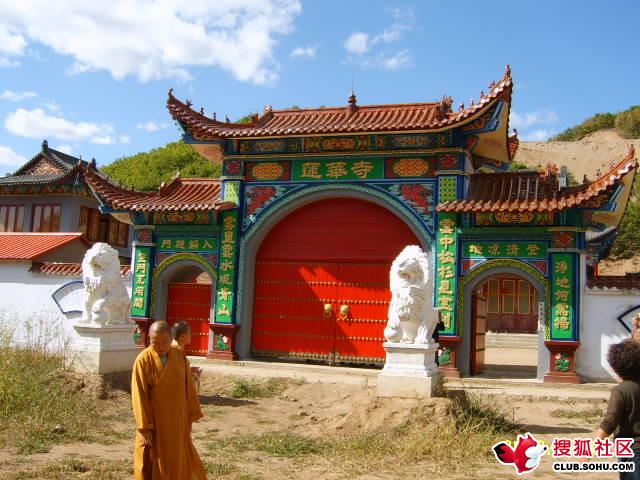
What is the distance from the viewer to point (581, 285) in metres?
12.2

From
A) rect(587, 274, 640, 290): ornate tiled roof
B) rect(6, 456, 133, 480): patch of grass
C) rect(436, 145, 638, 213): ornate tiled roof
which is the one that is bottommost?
rect(6, 456, 133, 480): patch of grass

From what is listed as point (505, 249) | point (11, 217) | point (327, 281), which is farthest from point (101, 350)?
point (11, 217)

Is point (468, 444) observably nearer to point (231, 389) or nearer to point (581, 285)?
point (231, 389)

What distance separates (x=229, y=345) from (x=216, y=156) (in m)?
4.63

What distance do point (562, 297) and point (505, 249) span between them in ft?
4.31

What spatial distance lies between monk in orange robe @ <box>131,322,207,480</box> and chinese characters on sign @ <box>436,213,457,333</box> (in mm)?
8285

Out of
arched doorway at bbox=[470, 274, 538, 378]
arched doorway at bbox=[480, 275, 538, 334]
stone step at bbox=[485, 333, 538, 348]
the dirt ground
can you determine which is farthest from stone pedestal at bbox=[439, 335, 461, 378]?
arched doorway at bbox=[480, 275, 538, 334]

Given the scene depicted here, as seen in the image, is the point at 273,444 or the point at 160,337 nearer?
the point at 160,337

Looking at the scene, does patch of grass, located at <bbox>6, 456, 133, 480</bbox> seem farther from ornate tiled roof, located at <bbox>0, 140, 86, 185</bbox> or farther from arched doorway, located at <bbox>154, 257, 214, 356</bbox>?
Result: ornate tiled roof, located at <bbox>0, 140, 86, 185</bbox>

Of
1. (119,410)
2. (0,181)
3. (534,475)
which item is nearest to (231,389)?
(119,410)

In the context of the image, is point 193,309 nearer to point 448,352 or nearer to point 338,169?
point 338,169

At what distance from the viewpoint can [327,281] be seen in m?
14.0

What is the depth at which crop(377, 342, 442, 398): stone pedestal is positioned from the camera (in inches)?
324

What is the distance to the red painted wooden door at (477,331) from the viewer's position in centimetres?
1291
